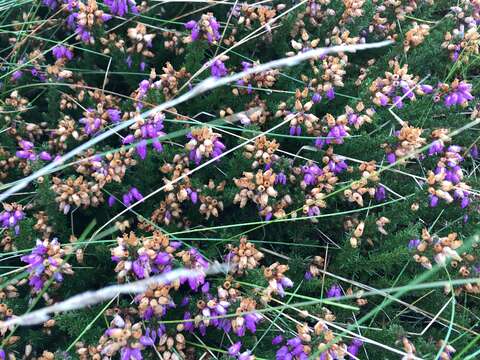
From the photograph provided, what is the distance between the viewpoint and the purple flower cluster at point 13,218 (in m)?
2.83

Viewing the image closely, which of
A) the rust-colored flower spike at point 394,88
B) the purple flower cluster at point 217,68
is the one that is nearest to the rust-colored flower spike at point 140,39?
the purple flower cluster at point 217,68

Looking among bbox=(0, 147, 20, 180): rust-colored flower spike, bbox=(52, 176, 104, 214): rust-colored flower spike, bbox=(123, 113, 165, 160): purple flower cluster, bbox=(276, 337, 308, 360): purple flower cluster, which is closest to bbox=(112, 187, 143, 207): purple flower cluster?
bbox=(52, 176, 104, 214): rust-colored flower spike

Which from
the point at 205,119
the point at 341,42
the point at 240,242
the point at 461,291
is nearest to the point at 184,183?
the point at 240,242

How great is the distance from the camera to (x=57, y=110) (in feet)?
11.5

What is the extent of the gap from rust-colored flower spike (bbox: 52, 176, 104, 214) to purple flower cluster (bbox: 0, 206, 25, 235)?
214 millimetres

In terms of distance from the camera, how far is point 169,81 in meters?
3.21

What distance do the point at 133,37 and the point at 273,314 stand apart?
6.41 ft

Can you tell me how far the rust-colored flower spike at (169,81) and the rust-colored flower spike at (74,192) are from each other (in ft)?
2.48

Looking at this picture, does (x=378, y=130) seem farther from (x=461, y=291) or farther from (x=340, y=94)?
(x=461, y=291)

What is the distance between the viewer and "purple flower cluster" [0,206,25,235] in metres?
2.83

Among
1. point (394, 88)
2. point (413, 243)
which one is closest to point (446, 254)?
point (413, 243)

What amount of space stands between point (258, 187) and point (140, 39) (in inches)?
52.9

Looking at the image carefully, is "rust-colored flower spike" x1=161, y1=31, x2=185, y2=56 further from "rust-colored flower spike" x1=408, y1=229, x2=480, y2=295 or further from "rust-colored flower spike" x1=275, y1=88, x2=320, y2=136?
"rust-colored flower spike" x1=408, y1=229, x2=480, y2=295

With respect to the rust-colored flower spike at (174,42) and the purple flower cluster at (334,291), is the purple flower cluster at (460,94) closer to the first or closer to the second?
the purple flower cluster at (334,291)
